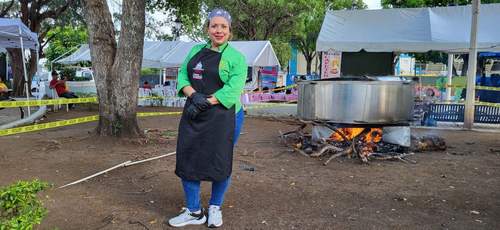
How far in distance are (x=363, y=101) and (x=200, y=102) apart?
14.2 ft

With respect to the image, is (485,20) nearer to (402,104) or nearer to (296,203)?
(402,104)

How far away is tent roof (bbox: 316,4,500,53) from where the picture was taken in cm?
1254

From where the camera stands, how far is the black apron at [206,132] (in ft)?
12.5

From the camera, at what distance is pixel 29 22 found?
837 inches

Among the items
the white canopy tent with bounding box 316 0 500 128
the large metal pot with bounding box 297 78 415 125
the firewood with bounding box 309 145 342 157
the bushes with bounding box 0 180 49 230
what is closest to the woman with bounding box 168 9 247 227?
the bushes with bounding box 0 180 49 230

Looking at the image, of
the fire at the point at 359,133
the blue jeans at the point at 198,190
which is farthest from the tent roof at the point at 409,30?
the blue jeans at the point at 198,190

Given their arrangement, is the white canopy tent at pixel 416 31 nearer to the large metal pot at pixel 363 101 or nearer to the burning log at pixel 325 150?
the large metal pot at pixel 363 101

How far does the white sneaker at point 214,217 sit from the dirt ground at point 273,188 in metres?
0.14

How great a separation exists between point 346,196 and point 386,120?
2710 mm

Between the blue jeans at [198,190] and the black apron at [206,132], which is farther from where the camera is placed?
the blue jeans at [198,190]

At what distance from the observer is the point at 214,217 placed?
4.08 metres

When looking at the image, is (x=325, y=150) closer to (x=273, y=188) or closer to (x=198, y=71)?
(x=273, y=188)

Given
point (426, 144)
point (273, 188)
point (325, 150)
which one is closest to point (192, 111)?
point (273, 188)

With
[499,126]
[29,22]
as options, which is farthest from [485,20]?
[29,22]
